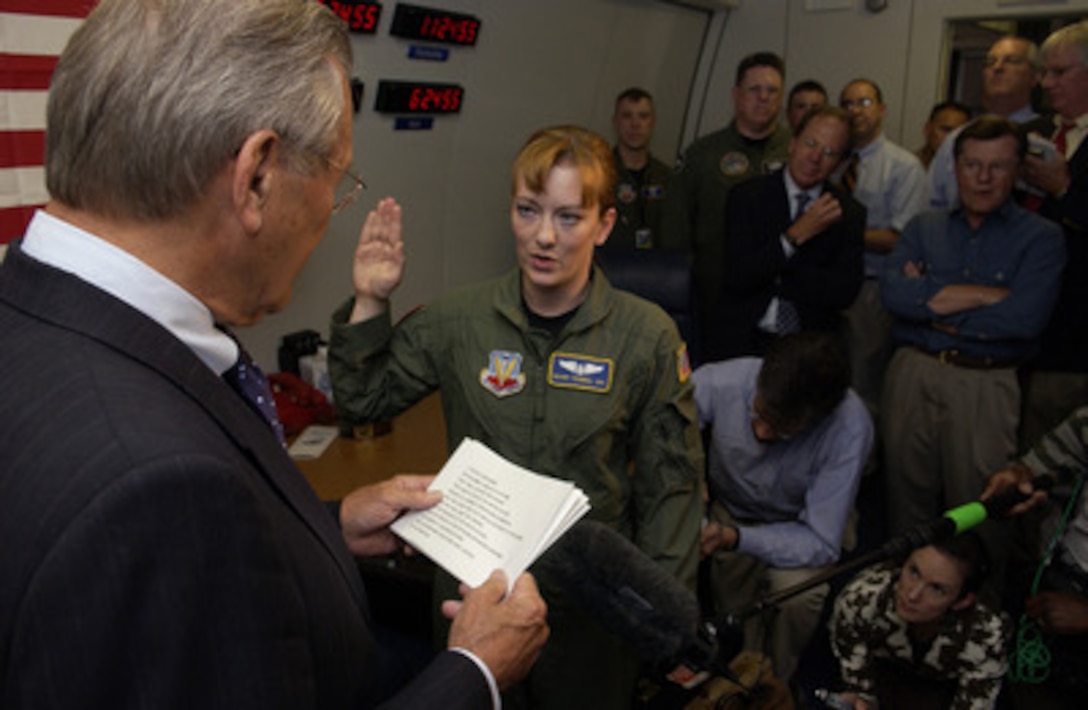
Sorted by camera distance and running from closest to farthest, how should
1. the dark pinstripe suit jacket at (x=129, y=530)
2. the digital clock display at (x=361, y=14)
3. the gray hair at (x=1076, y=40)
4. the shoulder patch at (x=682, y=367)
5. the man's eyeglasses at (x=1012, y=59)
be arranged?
1. the dark pinstripe suit jacket at (x=129, y=530)
2. the shoulder patch at (x=682, y=367)
3. the digital clock display at (x=361, y=14)
4. the gray hair at (x=1076, y=40)
5. the man's eyeglasses at (x=1012, y=59)

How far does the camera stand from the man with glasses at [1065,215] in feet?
9.55

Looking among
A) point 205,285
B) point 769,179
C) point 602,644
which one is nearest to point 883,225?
point 769,179

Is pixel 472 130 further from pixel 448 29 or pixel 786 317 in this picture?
pixel 786 317

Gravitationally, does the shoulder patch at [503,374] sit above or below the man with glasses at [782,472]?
above

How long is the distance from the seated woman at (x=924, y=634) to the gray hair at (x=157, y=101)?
2.04 m

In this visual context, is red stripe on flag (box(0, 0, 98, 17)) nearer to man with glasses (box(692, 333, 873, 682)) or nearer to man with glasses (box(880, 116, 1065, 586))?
man with glasses (box(692, 333, 873, 682))

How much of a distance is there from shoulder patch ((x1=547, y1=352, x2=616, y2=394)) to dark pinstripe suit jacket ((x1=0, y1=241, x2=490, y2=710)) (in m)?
0.88

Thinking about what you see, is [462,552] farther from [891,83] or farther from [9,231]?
[891,83]

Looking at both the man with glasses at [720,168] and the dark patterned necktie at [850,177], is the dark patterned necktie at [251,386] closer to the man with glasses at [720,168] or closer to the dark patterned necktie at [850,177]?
the man with glasses at [720,168]

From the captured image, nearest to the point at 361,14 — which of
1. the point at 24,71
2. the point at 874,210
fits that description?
the point at 24,71

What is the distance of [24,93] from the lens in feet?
6.70

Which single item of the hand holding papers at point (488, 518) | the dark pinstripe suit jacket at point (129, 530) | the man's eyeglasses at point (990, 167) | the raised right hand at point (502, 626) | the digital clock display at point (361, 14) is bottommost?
the raised right hand at point (502, 626)

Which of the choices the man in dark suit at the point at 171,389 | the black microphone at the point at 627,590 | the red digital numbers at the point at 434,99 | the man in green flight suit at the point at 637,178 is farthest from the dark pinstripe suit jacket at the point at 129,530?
the man in green flight suit at the point at 637,178

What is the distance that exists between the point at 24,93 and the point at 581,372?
1521mm
